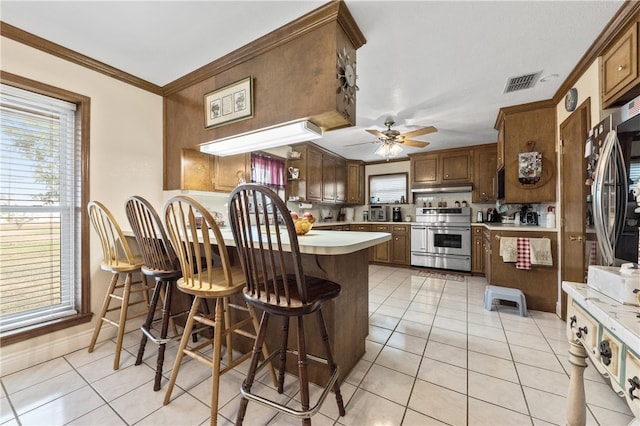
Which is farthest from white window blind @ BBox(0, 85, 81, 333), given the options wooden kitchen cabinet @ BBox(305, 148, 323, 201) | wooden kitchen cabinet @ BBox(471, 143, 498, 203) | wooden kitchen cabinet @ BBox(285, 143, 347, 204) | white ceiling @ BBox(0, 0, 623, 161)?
wooden kitchen cabinet @ BBox(471, 143, 498, 203)

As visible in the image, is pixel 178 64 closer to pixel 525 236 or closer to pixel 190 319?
pixel 190 319

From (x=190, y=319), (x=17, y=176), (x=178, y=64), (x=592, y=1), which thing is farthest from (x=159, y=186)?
(x=592, y=1)

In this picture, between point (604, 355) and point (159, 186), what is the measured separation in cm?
330

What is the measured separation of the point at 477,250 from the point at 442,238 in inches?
23.3

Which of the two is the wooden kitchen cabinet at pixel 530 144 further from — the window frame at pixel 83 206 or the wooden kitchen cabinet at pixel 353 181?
the window frame at pixel 83 206

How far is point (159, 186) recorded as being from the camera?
272 cm

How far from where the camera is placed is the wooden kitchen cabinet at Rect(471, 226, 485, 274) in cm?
449

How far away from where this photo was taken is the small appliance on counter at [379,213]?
5734 millimetres

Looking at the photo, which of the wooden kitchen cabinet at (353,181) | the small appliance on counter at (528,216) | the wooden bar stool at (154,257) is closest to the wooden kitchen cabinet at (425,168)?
the wooden kitchen cabinet at (353,181)

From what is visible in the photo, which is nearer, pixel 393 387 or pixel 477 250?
pixel 393 387

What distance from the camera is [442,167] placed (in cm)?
508

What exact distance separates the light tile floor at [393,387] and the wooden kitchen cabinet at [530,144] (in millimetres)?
1483

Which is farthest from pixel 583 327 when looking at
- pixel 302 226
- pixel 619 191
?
pixel 302 226

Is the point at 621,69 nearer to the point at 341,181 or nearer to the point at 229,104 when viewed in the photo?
the point at 229,104
